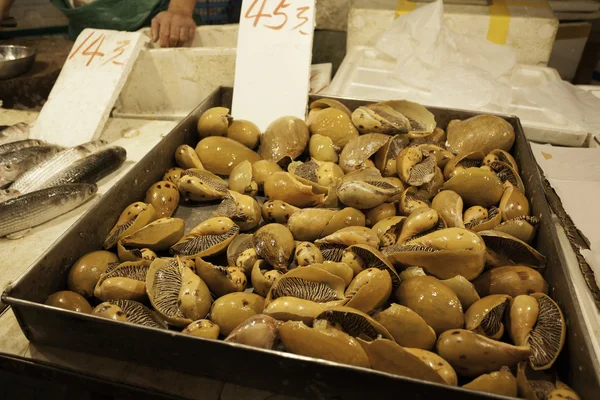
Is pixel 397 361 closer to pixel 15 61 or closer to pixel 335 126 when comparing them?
pixel 335 126

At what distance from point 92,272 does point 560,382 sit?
3.10ft

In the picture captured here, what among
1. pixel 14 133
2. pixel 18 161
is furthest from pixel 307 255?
pixel 14 133

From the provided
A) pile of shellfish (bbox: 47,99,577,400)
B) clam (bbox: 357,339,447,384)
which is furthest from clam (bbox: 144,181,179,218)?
clam (bbox: 357,339,447,384)

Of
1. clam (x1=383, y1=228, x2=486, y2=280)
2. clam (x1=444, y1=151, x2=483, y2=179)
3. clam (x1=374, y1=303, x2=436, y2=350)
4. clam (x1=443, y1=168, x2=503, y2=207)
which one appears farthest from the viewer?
clam (x1=444, y1=151, x2=483, y2=179)

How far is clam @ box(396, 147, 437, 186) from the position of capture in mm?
1209

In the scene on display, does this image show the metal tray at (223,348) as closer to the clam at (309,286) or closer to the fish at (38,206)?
the clam at (309,286)

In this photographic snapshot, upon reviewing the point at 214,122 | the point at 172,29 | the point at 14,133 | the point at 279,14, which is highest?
the point at 279,14

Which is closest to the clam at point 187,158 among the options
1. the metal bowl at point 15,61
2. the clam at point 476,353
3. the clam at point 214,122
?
the clam at point 214,122

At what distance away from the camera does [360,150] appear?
1.32 metres

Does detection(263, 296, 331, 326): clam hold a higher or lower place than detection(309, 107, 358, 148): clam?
lower

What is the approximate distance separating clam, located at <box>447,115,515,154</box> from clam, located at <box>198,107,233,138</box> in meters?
0.71

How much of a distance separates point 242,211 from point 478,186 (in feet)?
2.00

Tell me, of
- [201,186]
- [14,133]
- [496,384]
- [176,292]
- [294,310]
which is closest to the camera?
[496,384]

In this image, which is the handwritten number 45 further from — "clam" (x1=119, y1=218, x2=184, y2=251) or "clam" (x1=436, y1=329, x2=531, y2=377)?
"clam" (x1=436, y1=329, x2=531, y2=377)
